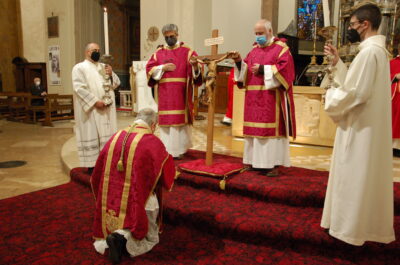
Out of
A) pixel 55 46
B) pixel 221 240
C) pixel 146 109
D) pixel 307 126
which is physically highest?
pixel 55 46

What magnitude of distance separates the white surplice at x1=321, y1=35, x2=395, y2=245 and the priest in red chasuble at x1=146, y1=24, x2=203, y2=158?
268 centimetres

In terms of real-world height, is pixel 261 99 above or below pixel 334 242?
above

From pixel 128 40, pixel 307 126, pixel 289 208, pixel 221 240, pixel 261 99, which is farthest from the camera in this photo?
pixel 128 40

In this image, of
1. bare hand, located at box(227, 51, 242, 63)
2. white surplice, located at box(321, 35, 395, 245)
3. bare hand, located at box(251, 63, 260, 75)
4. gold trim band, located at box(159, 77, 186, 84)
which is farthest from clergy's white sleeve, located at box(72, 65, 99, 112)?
white surplice, located at box(321, 35, 395, 245)

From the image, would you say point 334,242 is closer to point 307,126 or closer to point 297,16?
point 307,126

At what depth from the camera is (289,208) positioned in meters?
3.64

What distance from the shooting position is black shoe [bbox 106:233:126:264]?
271 centimetres

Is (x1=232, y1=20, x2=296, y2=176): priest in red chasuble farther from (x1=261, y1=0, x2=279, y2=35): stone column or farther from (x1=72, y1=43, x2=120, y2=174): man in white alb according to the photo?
(x1=261, y1=0, x2=279, y2=35): stone column

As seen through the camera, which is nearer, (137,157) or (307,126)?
(137,157)

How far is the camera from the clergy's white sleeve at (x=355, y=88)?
251 centimetres

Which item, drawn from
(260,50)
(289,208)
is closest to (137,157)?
(289,208)

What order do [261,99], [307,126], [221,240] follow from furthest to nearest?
[307,126], [261,99], [221,240]

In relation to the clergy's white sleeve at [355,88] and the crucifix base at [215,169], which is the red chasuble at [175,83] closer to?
the crucifix base at [215,169]

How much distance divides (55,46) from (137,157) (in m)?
10.5
